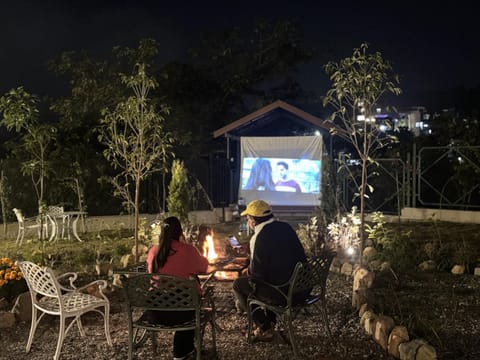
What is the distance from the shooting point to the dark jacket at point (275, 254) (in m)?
4.19

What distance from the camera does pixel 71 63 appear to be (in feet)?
50.4

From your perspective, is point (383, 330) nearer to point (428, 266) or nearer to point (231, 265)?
point (231, 265)

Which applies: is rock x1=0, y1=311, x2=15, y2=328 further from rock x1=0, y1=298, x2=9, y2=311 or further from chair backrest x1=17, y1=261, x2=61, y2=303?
chair backrest x1=17, y1=261, x2=61, y2=303

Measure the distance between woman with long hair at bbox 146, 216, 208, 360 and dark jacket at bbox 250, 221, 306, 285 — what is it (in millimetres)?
532

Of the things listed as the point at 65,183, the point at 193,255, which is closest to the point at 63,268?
the point at 193,255

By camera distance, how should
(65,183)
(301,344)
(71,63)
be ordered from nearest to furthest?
1. (301,344)
2. (65,183)
3. (71,63)

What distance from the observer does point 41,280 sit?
13.4ft

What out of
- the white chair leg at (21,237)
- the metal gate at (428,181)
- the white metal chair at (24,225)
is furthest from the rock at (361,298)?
the metal gate at (428,181)

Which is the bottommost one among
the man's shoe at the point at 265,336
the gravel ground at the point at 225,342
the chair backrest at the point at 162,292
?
the gravel ground at the point at 225,342

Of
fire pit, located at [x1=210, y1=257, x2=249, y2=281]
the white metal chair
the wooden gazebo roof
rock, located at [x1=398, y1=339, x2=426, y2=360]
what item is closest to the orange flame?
fire pit, located at [x1=210, y1=257, x2=249, y2=281]

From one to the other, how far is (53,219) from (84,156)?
265cm

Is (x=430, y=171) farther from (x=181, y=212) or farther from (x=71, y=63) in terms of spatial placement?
(x=71, y=63)

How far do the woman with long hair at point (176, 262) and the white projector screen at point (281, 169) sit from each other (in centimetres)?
793

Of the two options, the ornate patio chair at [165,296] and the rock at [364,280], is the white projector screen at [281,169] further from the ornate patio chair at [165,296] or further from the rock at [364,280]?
the ornate patio chair at [165,296]
